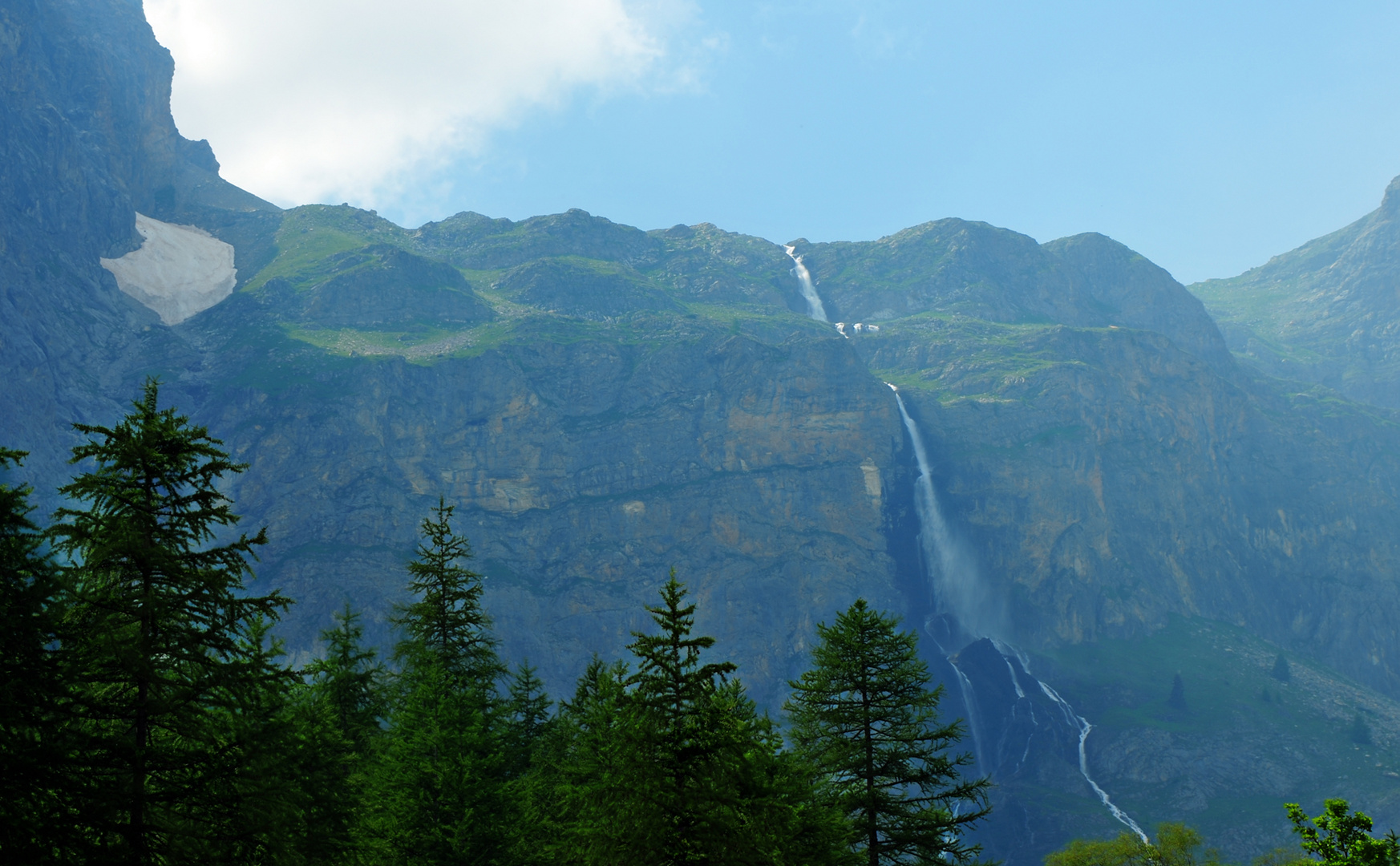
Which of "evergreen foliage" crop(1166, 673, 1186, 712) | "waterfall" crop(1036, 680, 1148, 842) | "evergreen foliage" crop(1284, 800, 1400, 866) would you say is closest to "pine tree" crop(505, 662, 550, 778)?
"evergreen foliage" crop(1284, 800, 1400, 866)

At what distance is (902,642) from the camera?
98.1 ft

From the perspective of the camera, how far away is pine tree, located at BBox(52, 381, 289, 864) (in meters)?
15.3

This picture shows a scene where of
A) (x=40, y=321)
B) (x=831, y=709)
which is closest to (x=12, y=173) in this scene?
(x=40, y=321)

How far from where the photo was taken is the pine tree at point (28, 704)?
537 inches

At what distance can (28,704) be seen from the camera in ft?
47.1

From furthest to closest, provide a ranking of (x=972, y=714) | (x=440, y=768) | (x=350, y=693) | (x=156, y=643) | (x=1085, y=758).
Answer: (x=972, y=714), (x=1085, y=758), (x=350, y=693), (x=440, y=768), (x=156, y=643)

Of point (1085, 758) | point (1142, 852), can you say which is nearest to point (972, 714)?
point (1085, 758)

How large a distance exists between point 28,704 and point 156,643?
2.06m

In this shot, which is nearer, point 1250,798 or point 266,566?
point 1250,798

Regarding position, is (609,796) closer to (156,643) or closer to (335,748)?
(156,643)

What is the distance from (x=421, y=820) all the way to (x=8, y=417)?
16512 centimetres

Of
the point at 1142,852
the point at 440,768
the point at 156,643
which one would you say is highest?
the point at 156,643

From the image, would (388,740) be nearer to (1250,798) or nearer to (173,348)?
(1250,798)

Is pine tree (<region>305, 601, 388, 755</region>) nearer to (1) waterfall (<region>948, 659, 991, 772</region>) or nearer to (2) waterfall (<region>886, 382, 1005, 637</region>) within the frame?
(1) waterfall (<region>948, 659, 991, 772</region>)
